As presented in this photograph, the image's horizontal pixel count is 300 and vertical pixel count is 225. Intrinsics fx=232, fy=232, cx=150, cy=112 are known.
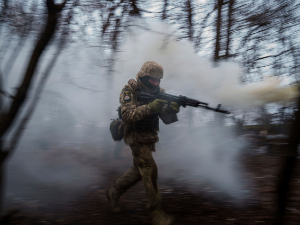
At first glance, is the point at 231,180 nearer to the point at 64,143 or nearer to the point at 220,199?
the point at 220,199

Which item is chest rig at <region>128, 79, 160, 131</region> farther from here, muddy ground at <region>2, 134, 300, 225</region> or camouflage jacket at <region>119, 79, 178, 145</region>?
muddy ground at <region>2, 134, 300, 225</region>

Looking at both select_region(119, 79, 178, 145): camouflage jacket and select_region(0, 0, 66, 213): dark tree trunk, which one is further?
select_region(119, 79, 178, 145): camouflage jacket

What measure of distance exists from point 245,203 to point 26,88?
278 centimetres

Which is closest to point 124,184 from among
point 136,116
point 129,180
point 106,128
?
point 129,180

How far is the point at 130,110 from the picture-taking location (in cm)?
242

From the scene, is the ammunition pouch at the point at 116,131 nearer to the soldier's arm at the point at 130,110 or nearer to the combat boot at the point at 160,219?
the soldier's arm at the point at 130,110

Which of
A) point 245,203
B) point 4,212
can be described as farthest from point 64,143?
point 245,203

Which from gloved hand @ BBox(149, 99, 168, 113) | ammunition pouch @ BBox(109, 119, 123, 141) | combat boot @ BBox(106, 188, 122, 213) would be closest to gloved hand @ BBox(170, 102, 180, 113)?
gloved hand @ BBox(149, 99, 168, 113)

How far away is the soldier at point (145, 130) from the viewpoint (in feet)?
7.76

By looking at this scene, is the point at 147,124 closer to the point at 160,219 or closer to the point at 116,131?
the point at 116,131

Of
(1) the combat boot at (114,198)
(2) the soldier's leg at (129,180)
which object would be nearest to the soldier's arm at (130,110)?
(2) the soldier's leg at (129,180)

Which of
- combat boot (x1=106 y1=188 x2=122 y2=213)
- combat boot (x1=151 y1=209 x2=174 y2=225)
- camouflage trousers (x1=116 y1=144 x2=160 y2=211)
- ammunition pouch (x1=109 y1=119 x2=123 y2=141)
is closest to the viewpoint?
combat boot (x1=151 y1=209 x2=174 y2=225)

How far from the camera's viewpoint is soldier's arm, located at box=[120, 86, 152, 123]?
237 cm

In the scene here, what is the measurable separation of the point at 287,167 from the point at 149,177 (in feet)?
4.21
